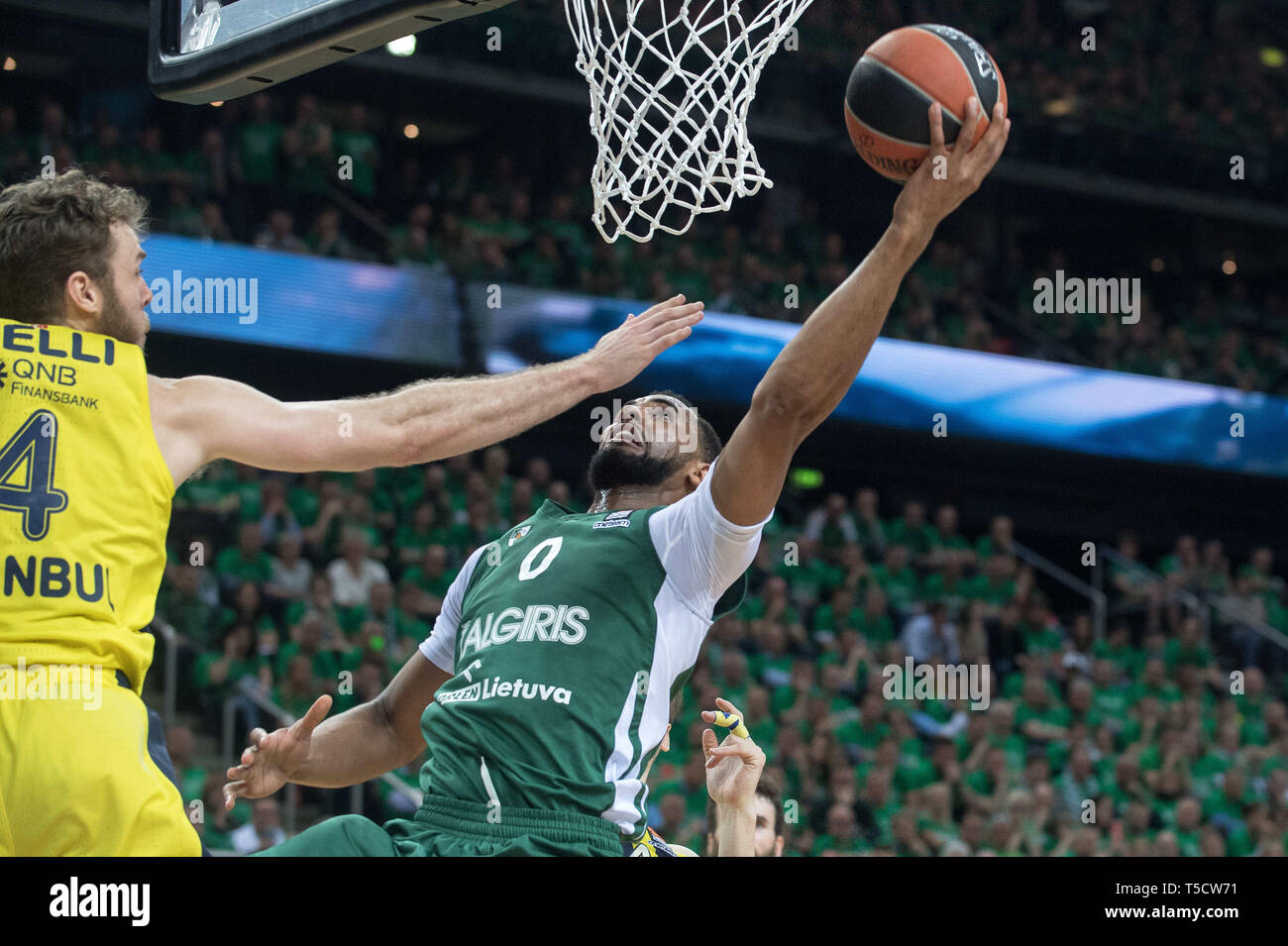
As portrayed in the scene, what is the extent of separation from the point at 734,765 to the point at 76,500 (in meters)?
1.66

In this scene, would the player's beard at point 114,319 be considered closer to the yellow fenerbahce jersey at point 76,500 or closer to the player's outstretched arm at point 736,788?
the yellow fenerbahce jersey at point 76,500

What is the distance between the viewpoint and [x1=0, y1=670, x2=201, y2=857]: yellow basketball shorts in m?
2.56

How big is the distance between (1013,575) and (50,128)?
8164 millimetres

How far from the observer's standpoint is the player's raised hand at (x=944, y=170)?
300 cm

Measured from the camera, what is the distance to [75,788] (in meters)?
2.56

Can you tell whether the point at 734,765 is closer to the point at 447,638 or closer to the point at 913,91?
the point at 447,638

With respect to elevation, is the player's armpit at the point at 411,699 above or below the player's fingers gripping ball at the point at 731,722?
above

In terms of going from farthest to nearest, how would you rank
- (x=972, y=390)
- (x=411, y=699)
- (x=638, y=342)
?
(x=972, y=390) → (x=411, y=699) → (x=638, y=342)

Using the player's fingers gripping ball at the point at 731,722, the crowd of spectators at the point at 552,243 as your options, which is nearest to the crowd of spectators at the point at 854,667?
the crowd of spectators at the point at 552,243

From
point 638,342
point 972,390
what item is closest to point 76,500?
point 638,342

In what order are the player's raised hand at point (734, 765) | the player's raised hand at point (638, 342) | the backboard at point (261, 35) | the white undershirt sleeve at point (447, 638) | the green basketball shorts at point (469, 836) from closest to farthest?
the green basketball shorts at point (469, 836), the player's raised hand at point (638, 342), the player's raised hand at point (734, 765), the backboard at point (261, 35), the white undershirt sleeve at point (447, 638)

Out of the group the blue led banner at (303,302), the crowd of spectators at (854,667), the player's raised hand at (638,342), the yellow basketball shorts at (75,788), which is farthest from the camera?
the blue led banner at (303,302)

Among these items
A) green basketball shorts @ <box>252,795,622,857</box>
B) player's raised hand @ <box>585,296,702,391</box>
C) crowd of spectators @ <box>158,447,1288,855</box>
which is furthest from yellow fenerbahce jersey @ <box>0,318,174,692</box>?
crowd of spectators @ <box>158,447,1288,855</box>
